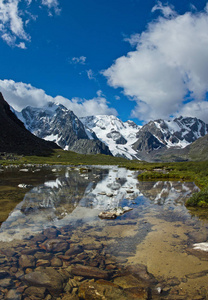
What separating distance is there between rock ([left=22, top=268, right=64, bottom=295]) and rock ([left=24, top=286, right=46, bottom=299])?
5.9 inches

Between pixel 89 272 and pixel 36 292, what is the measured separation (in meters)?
2.02

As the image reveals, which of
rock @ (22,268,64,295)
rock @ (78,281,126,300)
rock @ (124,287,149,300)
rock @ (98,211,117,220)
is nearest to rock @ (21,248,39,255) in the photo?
rock @ (22,268,64,295)

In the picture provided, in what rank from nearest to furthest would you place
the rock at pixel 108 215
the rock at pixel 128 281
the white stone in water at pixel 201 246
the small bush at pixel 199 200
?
1. the rock at pixel 128 281
2. the white stone in water at pixel 201 246
3. the rock at pixel 108 215
4. the small bush at pixel 199 200

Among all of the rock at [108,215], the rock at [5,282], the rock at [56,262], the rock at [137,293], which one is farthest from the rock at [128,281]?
the rock at [108,215]

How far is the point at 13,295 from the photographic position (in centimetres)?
614

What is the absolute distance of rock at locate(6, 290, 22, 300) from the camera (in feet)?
19.8

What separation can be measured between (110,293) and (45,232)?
20.1ft

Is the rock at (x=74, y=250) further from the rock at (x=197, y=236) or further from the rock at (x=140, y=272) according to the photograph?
the rock at (x=197, y=236)

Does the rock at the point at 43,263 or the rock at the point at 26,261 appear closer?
the rock at the point at 26,261

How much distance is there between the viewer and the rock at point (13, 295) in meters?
6.03

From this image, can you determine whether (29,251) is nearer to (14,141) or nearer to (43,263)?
(43,263)

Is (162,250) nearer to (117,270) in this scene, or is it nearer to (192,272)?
(192,272)

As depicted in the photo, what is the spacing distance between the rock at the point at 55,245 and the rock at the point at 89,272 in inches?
66.8

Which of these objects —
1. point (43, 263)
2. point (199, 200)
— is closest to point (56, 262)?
point (43, 263)
